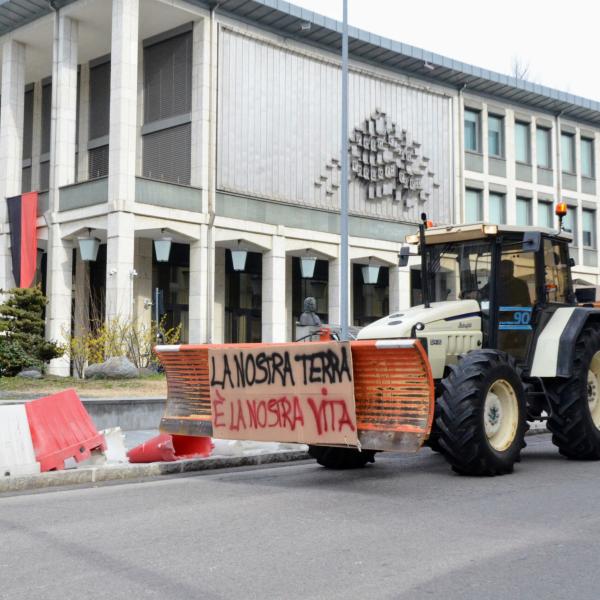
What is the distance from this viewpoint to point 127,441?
13.6m

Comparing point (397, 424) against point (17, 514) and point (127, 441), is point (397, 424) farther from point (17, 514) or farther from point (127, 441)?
point (127, 441)

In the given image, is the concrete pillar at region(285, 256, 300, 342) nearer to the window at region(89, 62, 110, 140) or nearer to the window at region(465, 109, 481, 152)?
the window at region(89, 62, 110, 140)

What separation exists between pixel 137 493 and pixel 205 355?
6.15ft

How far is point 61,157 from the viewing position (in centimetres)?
2900

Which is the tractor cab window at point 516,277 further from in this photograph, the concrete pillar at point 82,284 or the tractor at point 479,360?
the concrete pillar at point 82,284

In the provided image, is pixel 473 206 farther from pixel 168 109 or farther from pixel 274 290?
pixel 168 109

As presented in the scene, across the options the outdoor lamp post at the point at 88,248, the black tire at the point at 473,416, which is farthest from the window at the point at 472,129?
the black tire at the point at 473,416

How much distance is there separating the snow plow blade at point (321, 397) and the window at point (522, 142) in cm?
3372

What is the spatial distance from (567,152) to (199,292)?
23.2 meters

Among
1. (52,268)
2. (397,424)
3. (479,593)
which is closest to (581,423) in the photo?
(397,424)

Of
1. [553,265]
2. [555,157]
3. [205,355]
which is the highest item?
[555,157]

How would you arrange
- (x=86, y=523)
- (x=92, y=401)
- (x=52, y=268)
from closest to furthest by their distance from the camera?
1. (x=86, y=523)
2. (x=92, y=401)
3. (x=52, y=268)

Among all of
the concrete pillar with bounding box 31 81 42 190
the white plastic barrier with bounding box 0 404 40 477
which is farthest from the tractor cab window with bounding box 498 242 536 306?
the concrete pillar with bounding box 31 81 42 190

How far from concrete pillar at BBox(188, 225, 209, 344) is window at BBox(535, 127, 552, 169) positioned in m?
20.0
